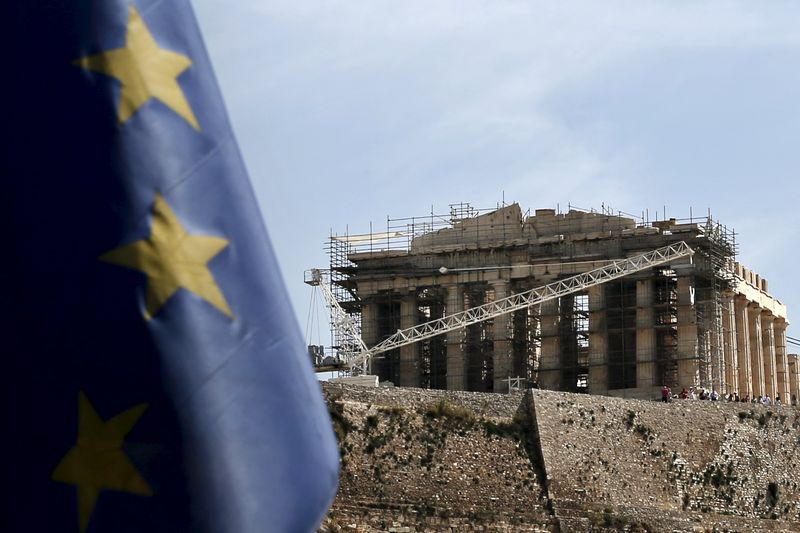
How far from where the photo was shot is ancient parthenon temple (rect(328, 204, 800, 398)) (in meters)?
59.9

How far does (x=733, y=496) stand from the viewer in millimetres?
49531

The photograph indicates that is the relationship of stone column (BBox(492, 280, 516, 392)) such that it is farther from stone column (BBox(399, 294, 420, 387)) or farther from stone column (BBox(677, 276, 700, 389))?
stone column (BBox(677, 276, 700, 389))

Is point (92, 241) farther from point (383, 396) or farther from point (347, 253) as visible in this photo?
point (347, 253)

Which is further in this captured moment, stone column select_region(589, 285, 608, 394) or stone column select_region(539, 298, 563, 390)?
stone column select_region(539, 298, 563, 390)

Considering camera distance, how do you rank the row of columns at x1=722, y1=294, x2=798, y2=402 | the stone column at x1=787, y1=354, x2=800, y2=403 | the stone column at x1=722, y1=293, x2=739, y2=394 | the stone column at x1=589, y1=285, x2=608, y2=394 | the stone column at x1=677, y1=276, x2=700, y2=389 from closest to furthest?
the stone column at x1=677, y1=276, x2=700, y2=389 < the stone column at x1=589, y1=285, x2=608, y2=394 < the stone column at x1=722, y1=293, x2=739, y2=394 < the row of columns at x1=722, y1=294, x2=798, y2=402 < the stone column at x1=787, y1=354, x2=800, y2=403

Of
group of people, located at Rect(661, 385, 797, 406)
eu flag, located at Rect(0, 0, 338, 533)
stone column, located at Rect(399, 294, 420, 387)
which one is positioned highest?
stone column, located at Rect(399, 294, 420, 387)

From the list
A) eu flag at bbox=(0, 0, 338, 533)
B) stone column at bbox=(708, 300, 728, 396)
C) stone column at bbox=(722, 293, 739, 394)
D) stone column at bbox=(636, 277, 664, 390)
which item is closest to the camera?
eu flag at bbox=(0, 0, 338, 533)

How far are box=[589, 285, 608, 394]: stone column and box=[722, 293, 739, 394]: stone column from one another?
4.15m

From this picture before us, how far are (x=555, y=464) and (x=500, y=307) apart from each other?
1356 centimetres

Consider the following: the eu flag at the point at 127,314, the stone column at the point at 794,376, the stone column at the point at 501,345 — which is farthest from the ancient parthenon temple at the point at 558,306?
the eu flag at the point at 127,314

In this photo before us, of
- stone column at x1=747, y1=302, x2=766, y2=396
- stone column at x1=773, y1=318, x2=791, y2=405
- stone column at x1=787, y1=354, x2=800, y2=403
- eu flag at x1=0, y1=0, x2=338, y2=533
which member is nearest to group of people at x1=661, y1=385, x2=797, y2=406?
stone column at x1=747, y1=302, x2=766, y2=396

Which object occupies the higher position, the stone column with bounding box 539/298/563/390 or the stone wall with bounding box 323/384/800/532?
the stone column with bounding box 539/298/563/390

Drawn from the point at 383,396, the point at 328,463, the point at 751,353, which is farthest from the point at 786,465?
the point at 328,463

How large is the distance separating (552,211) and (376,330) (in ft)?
22.6
